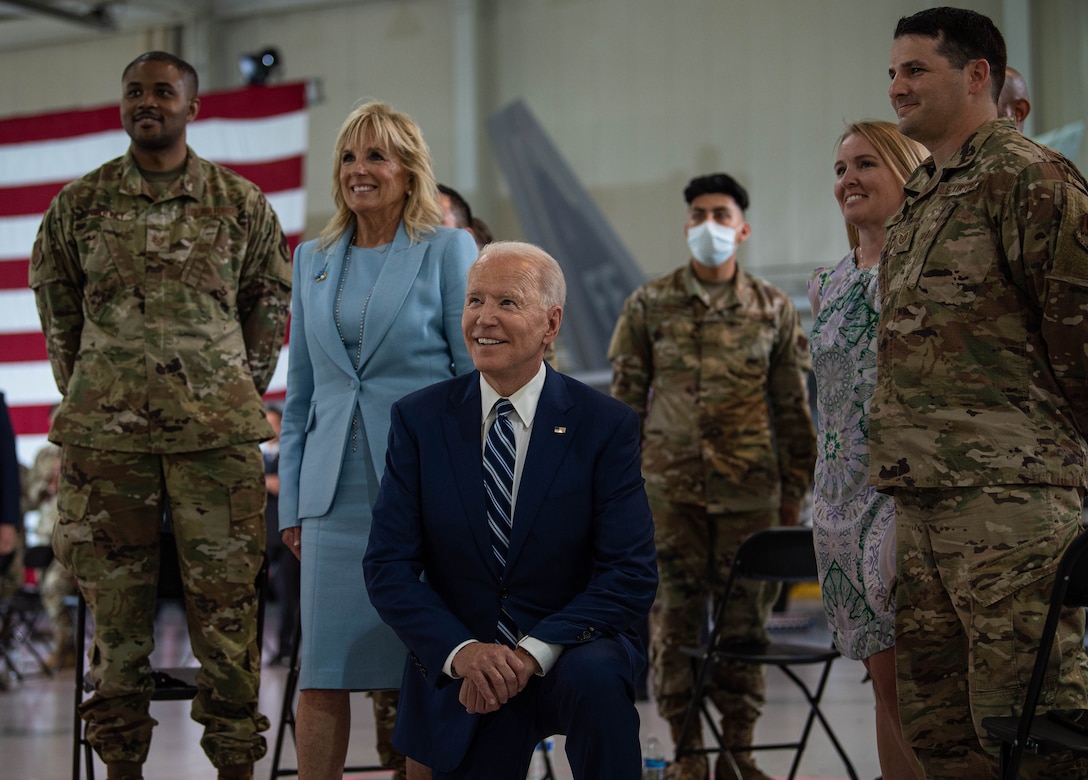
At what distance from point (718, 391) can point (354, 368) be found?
1.65 metres

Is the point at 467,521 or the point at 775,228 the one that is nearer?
the point at 467,521

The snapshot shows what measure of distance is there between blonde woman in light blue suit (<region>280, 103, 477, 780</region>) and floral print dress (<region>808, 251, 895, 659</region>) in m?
0.82

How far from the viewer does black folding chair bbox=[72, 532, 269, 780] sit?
3.10m

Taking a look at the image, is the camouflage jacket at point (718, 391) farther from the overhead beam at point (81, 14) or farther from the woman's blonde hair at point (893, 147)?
the overhead beam at point (81, 14)

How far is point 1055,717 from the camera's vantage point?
6.64 ft

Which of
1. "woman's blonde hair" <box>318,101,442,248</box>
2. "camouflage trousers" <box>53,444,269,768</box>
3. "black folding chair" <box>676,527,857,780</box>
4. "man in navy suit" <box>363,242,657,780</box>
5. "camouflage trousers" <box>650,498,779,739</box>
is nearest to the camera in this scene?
"man in navy suit" <box>363,242,657,780</box>

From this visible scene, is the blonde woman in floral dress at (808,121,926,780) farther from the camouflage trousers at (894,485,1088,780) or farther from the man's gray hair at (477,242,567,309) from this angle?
the man's gray hair at (477,242,567,309)

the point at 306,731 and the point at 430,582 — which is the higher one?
the point at 430,582

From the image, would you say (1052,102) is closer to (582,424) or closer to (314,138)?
(314,138)

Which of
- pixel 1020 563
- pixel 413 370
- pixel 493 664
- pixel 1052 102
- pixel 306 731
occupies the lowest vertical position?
pixel 306 731

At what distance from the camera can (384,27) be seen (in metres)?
13.0

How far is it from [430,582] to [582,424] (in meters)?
0.43

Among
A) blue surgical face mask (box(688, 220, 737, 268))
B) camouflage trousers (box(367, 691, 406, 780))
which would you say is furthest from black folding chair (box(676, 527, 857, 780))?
blue surgical face mask (box(688, 220, 737, 268))

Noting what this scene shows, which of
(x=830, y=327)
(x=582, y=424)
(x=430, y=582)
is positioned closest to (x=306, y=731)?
(x=430, y=582)
